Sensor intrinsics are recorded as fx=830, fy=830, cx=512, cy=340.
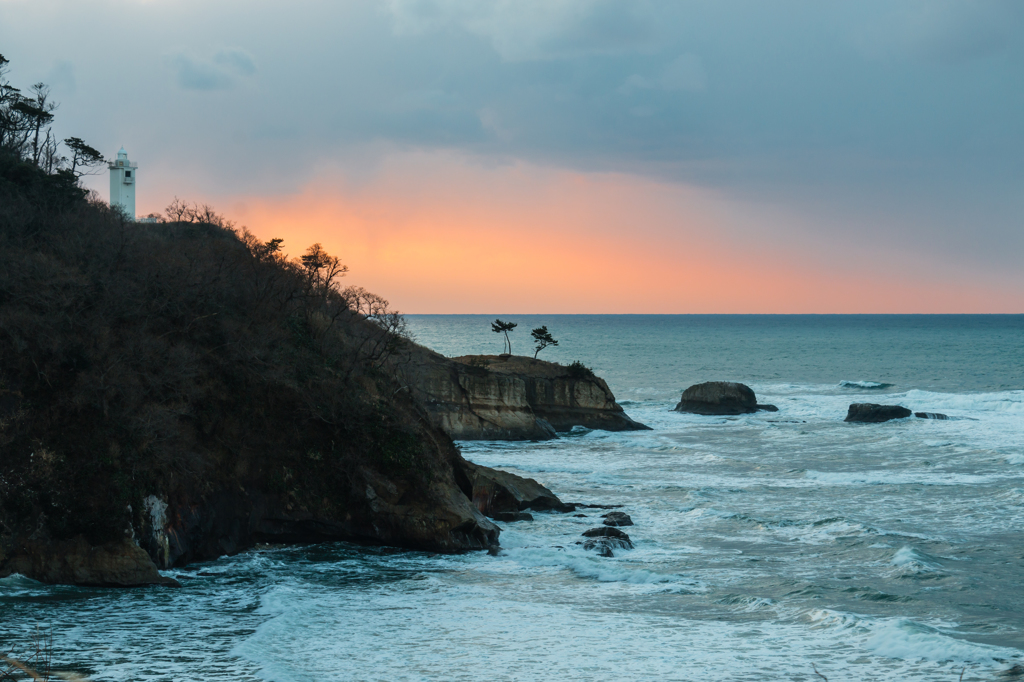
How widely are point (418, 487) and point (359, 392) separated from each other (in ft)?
13.9

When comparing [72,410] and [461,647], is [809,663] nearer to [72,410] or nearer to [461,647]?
[461,647]

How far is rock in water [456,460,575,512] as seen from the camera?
1213 inches

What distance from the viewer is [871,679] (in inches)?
634

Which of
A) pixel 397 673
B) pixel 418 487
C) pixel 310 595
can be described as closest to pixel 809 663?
pixel 397 673

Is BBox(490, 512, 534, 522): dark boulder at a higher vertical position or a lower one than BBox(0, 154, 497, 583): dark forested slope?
lower

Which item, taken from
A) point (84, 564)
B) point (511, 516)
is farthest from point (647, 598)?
point (84, 564)

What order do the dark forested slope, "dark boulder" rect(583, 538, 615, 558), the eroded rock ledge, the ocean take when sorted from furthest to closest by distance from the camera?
"dark boulder" rect(583, 538, 615, 558) < the dark forested slope < the eroded rock ledge < the ocean

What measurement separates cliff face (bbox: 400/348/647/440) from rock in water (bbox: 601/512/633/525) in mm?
23564

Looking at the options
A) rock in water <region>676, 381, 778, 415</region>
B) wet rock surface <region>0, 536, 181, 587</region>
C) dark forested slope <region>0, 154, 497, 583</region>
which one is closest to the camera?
wet rock surface <region>0, 536, 181, 587</region>

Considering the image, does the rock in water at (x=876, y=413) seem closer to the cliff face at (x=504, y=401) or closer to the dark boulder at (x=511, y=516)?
the cliff face at (x=504, y=401)

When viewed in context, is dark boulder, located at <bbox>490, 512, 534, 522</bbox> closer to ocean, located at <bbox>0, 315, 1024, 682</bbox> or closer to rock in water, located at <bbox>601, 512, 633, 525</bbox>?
ocean, located at <bbox>0, 315, 1024, 682</bbox>

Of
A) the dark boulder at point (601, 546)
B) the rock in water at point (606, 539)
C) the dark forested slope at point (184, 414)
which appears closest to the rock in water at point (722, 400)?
the dark forested slope at point (184, 414)

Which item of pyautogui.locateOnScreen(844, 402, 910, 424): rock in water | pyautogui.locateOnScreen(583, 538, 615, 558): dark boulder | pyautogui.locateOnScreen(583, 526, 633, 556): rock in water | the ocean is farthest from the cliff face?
pyautogui.locateOnScreen(583, 538, 615, 558): dark boulder

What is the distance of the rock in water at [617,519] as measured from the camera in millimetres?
29516
